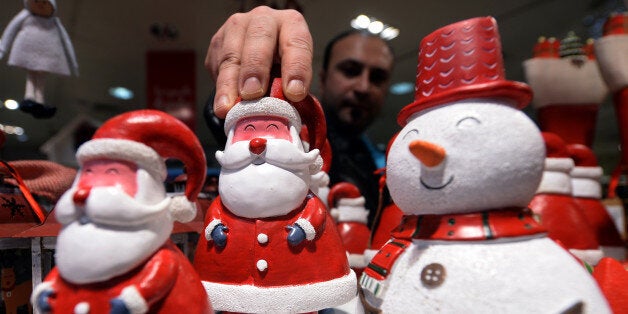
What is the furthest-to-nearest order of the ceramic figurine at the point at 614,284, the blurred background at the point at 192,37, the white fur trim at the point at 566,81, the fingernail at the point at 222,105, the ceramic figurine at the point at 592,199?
1. the blurred background at the point at 192,37
2. the white fur trim at the point at 566,81
3. the ceramic figurine at the point at 592,199
4. the fingernail at the point at 222,105
5. the ceramic figurine at the point at 614,284

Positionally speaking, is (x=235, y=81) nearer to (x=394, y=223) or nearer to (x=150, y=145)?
(x=150, y=145)

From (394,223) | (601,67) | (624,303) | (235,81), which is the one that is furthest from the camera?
(601,67)

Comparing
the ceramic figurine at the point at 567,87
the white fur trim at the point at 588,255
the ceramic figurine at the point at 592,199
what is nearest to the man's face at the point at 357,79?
the ceramic figurine at the point at 567,87

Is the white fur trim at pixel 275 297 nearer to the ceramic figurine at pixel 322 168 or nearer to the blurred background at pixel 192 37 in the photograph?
the ceramic figurine at pixel 322 168

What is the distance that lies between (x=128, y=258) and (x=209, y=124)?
3.09 ft

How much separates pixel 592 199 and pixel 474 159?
125 cm

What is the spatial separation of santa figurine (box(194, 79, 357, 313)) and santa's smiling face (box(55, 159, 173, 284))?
0.31m

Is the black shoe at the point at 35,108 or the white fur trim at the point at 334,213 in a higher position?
the black shoe at the point at 35,108

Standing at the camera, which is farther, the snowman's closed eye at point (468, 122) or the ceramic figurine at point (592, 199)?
the ceramic figurine at point (592, 199)

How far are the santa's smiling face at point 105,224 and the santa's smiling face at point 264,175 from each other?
0.29 m

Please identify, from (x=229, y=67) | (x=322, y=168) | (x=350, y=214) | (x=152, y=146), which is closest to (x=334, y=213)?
(x=350, y=214)

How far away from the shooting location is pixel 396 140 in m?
0.99

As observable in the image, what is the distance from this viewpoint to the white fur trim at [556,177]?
1541 mm

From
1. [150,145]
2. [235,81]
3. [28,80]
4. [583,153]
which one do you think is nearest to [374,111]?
[583,153]
